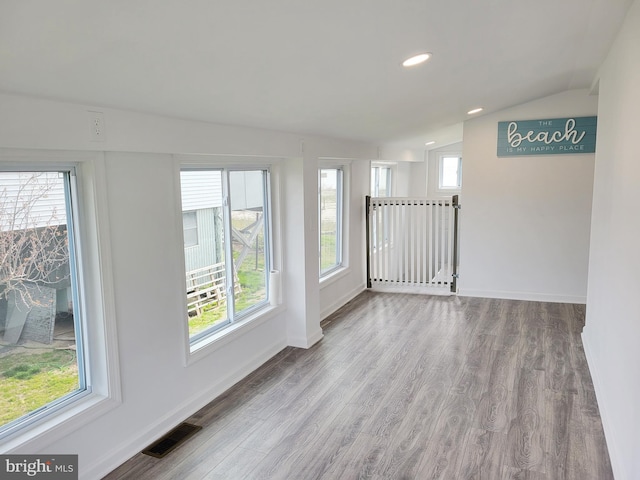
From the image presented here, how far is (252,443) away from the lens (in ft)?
9.75

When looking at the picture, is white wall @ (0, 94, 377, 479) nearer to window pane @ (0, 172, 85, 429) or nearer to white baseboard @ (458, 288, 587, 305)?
window pane @ (0, 172, 85, 429)

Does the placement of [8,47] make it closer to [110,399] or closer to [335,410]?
[110,399]

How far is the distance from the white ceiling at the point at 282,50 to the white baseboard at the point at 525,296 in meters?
2.94

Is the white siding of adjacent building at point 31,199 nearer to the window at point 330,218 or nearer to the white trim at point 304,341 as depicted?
the white trim at point 304,341

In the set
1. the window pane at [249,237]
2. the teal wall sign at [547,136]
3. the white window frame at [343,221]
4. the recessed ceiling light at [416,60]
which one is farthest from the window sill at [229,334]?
the teal wall sign at [547,136]

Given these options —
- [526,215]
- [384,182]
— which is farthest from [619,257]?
[384,182]

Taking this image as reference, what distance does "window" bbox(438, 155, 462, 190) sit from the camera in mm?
9539

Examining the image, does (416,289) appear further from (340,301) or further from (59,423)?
(59,423)

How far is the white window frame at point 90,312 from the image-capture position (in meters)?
2.32

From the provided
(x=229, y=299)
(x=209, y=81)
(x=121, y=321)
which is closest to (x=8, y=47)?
(x=209, y=81)

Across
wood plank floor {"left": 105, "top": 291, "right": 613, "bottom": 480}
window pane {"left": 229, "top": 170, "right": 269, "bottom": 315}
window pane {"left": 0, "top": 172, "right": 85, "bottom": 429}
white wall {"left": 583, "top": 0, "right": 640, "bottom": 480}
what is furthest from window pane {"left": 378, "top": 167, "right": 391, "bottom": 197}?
window pane {"left": 0, "top": 172, "right": 85, "bottom": 429}

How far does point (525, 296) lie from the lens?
6.09m

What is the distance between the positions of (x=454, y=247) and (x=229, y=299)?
3417mm

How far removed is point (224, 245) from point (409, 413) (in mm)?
1791
